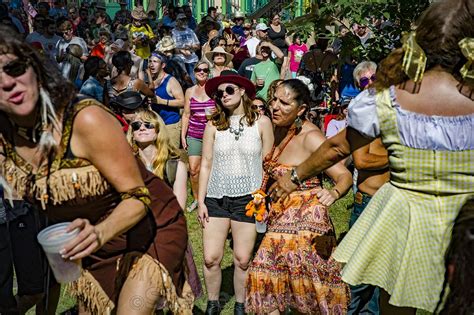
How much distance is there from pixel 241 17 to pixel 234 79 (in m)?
14.8

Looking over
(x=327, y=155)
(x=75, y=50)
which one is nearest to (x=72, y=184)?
(x=327, y=155)

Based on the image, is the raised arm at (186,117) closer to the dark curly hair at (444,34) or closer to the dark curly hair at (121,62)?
the dark curly hair at (121,62)

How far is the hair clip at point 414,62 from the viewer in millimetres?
3027

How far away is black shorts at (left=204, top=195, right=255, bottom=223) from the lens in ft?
18.0

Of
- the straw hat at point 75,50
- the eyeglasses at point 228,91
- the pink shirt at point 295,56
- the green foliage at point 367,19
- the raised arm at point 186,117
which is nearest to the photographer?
the eyeglasses at point 228,91

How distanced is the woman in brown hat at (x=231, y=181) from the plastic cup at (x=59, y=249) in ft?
8.44

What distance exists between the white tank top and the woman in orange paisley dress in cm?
73

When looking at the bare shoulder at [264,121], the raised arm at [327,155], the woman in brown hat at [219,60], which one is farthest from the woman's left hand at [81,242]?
the woman in brown hat at [219,60]

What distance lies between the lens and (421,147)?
3.06m

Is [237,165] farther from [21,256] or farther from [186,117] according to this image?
[186,117]

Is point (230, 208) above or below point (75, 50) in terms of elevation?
below

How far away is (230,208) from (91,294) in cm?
226

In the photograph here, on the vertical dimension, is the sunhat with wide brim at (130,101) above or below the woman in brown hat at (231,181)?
above

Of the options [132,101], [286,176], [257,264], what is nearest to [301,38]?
[132,101]
